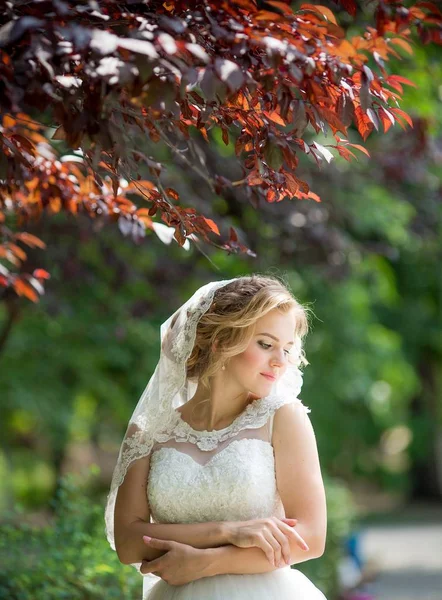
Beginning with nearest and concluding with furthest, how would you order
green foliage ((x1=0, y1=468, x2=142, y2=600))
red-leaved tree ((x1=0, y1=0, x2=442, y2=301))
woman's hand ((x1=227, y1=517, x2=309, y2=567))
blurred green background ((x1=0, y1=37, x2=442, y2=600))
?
red-leaved tree ((x1=0, y1=0, x2=442, y2=301)) < woman's hand ((x1=227, y1=517, x2=309, y2=567)) < green foliage ((x1=0, y1=468, x2=142, y2=600)) < blurred green background ((x1=0, y1=37, x2=442, y2=600))

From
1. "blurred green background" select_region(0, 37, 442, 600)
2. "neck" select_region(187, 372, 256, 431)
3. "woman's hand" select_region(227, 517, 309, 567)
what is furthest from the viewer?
"blurred green background" select_region(0, 37, 442, 600)

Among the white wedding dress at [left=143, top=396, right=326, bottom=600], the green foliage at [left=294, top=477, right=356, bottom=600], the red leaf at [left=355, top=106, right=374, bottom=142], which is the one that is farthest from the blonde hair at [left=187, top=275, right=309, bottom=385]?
the green foliage at [left=294, top=477, right=356, bottom=600]

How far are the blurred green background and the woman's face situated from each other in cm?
72

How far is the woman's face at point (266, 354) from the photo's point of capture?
3.31 m

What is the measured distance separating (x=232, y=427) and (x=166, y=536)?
0.47 m

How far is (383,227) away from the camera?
11055 millimetres

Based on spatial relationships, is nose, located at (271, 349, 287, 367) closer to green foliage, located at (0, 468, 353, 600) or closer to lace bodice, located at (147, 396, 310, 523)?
lace bodice, located at (147, 396, 310, 523)

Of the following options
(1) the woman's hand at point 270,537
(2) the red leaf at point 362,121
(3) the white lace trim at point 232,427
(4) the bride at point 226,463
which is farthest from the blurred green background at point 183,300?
(1) the woman's hand at point 270,537

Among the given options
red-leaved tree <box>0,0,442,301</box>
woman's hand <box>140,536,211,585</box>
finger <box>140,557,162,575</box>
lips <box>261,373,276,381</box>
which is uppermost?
red-leaved tree <box>0,0,442,301</box>

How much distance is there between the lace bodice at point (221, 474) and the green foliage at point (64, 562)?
3.66ft

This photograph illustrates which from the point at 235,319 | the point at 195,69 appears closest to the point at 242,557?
the point at 235,319

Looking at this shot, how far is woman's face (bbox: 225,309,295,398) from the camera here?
3.31 metres

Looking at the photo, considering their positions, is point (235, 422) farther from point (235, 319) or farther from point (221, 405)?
point (235, 319)

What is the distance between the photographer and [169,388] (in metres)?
3.59
